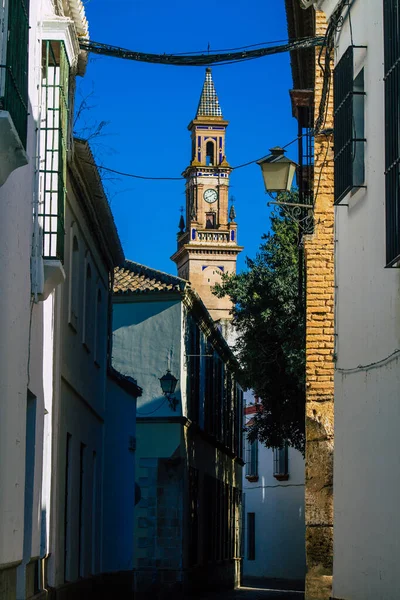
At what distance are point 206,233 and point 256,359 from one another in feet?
277

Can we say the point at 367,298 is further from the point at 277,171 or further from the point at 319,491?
the point at 319,491

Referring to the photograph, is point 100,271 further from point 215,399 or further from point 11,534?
point 215,399

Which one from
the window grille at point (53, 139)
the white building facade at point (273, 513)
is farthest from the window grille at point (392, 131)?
the white building facade at point (273, 513)

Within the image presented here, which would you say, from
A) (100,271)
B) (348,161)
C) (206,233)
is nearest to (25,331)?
(348,161)

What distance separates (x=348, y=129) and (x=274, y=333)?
14021 mm

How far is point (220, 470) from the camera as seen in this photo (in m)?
39.6

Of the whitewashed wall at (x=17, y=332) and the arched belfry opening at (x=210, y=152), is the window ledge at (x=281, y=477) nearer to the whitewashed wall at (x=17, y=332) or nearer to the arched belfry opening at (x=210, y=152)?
the whitewashed wall at (x=17, y=332)

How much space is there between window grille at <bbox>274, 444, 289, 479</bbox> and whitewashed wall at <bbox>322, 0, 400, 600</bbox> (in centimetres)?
3247

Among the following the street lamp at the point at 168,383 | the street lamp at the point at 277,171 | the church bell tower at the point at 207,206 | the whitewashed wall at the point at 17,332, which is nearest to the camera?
the whitewashed wall at the point at 17,332

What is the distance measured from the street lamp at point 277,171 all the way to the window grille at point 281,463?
3057 cm

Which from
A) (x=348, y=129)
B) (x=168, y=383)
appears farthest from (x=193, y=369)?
(x=348, y=129)

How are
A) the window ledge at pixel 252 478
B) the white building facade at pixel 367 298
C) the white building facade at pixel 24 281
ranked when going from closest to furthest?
the white building facade at pixel 24 281, the white building facade at pixel 367 298, the window ledge at pixel 252 478

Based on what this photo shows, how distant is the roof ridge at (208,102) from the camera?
115 meters

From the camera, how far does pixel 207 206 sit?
11406 cm
